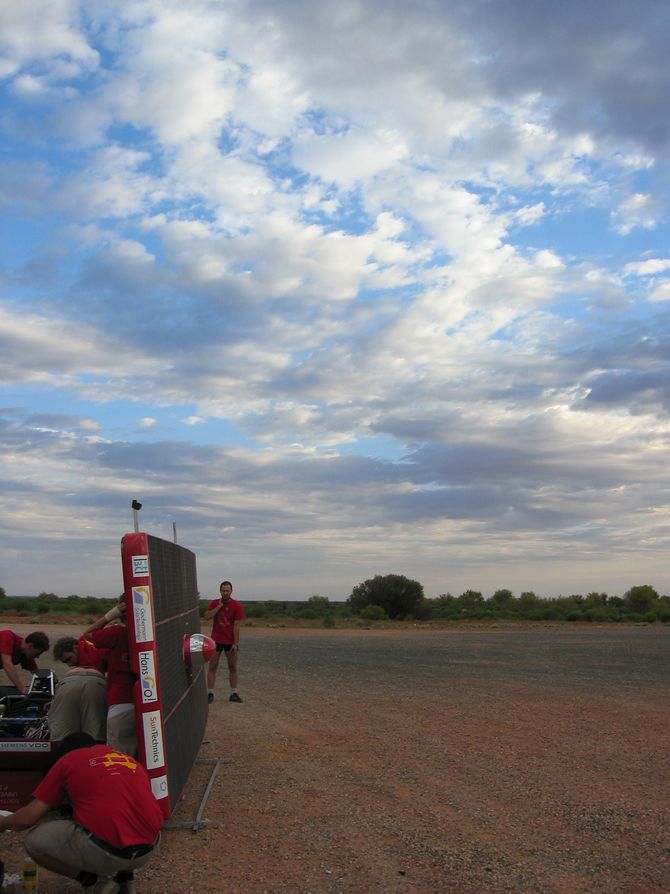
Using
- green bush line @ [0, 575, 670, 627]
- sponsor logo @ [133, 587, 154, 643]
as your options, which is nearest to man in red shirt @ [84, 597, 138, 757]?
sponsor logo @ [133, 587, 154, 643]

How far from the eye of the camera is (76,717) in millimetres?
7066

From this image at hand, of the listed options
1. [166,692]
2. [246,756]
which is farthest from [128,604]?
[246,756]

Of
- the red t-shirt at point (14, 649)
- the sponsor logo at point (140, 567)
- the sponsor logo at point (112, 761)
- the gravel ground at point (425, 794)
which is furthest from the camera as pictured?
the red t-shirt at point (14, 649)

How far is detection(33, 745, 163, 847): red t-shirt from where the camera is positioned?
4934 millimetres

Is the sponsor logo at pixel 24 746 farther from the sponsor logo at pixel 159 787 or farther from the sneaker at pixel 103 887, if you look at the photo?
the sneaker at pixel 103 887

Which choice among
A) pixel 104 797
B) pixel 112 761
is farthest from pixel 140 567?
pixel 104 797

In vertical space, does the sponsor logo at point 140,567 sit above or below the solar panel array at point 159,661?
Result: above

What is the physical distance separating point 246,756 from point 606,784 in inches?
154

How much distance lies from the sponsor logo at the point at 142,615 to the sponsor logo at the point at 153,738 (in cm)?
55

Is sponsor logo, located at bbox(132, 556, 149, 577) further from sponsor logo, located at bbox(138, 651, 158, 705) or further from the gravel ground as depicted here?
A: the gravel ground

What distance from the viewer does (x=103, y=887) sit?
516 centimetres

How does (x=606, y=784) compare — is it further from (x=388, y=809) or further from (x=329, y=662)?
(x=329, y=662)

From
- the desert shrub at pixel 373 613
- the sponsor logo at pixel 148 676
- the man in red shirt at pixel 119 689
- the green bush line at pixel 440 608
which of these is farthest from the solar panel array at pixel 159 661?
→ the desert shrub at pixel 373 613

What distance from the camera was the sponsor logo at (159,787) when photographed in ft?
20.7
